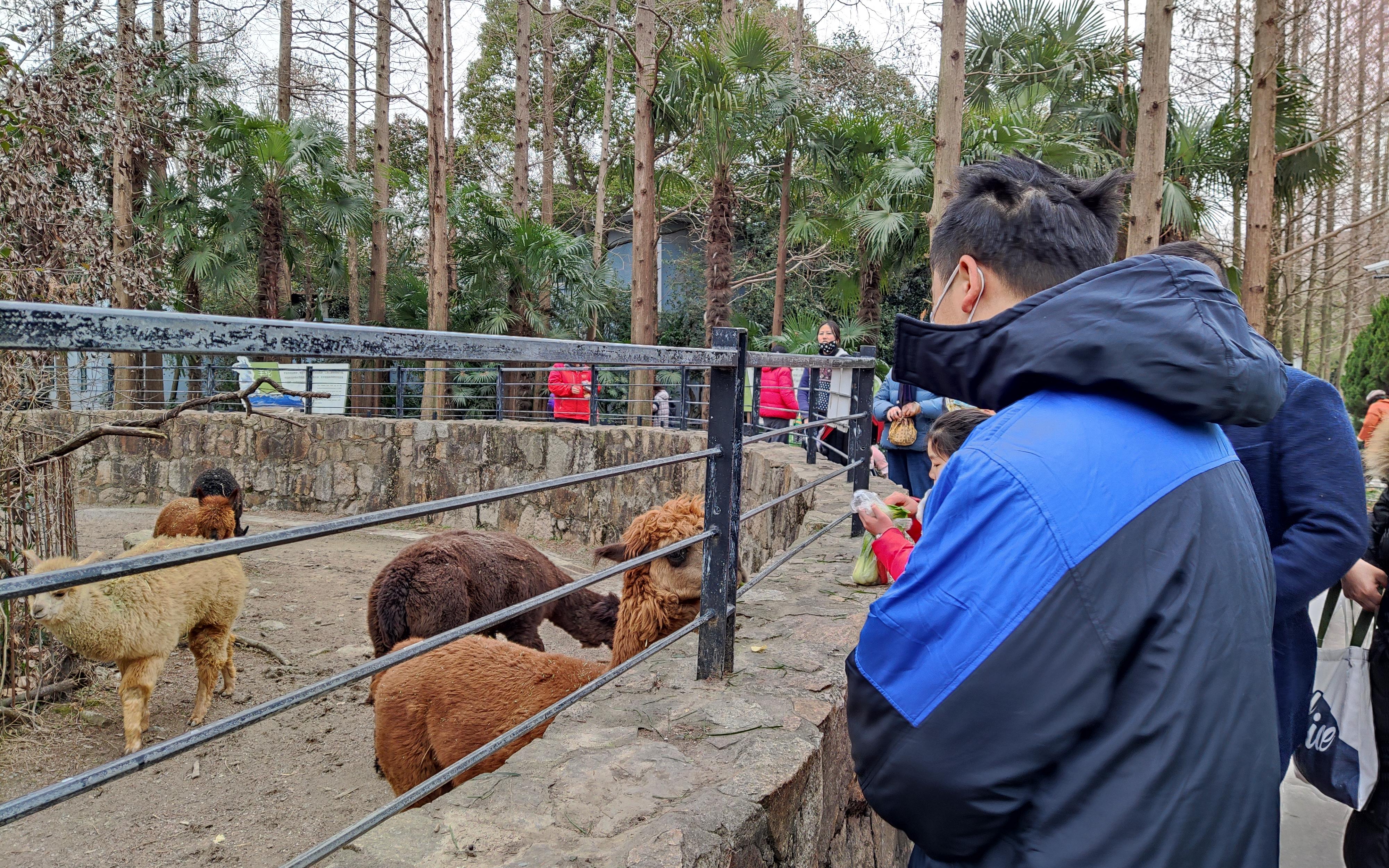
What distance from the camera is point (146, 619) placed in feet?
15.9

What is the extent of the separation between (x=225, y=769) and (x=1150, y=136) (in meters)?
8.68

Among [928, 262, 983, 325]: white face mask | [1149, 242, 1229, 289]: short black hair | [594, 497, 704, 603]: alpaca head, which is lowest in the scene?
[594, 497, 704, 603]: alpaca head

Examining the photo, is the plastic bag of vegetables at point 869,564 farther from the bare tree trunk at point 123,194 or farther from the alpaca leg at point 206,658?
the alpaca leg at point 206,658

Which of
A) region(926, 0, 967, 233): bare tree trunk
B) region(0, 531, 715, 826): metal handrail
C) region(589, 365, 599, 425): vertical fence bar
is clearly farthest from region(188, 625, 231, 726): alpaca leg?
region(926, 0, 967, 233): bare tree trunk

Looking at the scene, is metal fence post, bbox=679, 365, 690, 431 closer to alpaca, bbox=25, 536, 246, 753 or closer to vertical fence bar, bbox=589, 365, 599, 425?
vertical fence bar, bbox=589, 365, 599, 425

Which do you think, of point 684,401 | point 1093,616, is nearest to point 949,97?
point 684,401

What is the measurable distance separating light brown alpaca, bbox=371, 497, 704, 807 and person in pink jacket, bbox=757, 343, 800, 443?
20.6ft

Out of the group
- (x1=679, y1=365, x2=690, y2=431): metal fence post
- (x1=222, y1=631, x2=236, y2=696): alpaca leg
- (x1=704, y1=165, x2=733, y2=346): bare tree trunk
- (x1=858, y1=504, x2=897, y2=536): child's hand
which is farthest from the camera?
(x1=704, y1=165, x2=733, y2=346): bare tree trunk

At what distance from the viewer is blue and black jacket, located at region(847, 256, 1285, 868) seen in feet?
3.01

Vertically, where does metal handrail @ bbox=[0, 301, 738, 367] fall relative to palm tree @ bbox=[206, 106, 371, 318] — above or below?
below

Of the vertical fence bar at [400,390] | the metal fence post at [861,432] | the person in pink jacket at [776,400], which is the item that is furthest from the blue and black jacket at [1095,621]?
the vertical fence bar at [400,390]

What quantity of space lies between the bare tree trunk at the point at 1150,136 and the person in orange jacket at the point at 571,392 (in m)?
6.86

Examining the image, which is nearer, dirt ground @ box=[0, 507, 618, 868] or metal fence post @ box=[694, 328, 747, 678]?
metal fence post @ box=[694, 328, 747, 678]

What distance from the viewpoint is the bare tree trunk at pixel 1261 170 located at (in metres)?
8.95
